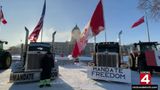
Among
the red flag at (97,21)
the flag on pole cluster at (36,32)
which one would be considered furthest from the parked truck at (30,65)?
the red flag at (97,21)

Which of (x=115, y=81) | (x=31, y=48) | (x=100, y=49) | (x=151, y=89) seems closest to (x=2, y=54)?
(x=31, y=48)

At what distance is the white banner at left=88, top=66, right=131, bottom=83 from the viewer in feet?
44.8

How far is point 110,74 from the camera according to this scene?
14.1 m

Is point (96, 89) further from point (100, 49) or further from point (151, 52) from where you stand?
point (151, 52)

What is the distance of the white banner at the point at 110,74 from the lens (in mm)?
13641

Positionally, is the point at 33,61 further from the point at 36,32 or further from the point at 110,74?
the point at 110,74

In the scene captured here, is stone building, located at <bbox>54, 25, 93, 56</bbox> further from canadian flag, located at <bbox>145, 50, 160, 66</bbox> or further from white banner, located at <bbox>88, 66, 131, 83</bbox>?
canadian flag, located at <bbox>145, 50, 160, 66</bbox>

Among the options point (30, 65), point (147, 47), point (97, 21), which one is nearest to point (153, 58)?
point (147, 47)

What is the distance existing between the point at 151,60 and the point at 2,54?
11142 millimetres

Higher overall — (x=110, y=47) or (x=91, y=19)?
(x=91, y=19)

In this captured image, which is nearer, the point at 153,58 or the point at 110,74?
the point at 110,74

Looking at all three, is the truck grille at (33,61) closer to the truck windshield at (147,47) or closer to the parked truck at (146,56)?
the parked truck at (146,56)

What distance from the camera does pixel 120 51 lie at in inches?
621

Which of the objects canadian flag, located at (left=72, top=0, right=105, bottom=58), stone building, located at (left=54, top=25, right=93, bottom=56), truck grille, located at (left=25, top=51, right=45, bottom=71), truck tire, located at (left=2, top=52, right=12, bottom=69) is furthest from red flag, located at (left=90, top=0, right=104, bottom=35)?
truck tire, located at (left=2, top=52, right=12, bottom=69)
